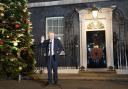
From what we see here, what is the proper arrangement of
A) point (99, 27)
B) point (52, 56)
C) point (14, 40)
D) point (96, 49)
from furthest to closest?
point (99, 27)
point (96, 49)
point (14, 40)
point (52, 56)

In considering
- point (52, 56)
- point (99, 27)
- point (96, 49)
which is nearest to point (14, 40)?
point (52, 56)

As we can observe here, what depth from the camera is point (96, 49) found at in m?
16.2

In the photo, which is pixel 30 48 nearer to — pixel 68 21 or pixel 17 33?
pixel 17 33

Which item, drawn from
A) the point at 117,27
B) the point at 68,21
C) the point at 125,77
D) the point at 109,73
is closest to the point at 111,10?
the point at 117,27

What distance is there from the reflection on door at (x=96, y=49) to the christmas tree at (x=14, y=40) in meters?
4.05

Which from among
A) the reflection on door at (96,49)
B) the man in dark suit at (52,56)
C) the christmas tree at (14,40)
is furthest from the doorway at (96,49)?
the man in dark suit at (52,56)

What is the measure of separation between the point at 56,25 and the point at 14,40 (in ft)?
17.6

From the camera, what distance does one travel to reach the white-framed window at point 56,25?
683 inches

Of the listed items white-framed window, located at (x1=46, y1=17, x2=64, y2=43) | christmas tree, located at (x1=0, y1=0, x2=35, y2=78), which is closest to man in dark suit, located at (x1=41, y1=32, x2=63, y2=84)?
christmas tree, located at (x1=0, y1=0, x2=35, y2=78)

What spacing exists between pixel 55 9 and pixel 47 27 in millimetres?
1123

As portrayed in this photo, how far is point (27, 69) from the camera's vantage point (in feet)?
44.5

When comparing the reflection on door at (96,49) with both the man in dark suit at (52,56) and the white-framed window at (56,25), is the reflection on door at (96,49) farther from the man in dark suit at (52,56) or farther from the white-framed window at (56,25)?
the man in dark suit at (52,56)

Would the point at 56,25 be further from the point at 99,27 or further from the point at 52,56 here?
the point at 52,56

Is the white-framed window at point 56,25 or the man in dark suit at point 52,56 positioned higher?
the white-framed window at point 56,25
